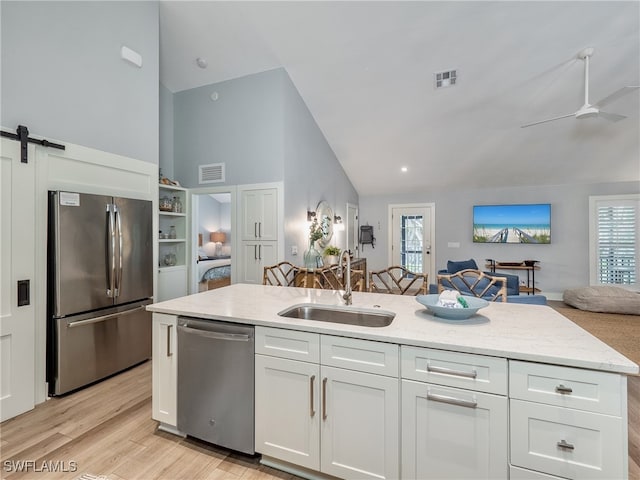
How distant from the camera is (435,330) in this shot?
4.77 feet

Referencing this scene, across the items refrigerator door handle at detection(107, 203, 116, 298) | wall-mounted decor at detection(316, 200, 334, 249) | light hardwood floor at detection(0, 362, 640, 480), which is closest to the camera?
light hardwood floor at detection(0, 362, 640, 480)

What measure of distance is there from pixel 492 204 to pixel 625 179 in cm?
234

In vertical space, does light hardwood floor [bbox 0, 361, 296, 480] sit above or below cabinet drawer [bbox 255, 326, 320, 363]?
below

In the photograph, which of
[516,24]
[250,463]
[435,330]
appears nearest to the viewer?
[435,330]

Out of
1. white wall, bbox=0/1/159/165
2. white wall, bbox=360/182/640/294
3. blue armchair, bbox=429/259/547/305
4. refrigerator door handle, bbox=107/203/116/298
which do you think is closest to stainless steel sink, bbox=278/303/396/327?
blue armchair, bbox=429/259/547/305

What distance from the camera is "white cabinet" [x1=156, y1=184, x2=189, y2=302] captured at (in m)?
4.15

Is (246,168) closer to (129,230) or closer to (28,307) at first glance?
(129,230)

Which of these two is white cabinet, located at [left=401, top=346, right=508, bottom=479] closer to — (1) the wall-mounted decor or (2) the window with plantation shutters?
(1) the wall-mounted decor

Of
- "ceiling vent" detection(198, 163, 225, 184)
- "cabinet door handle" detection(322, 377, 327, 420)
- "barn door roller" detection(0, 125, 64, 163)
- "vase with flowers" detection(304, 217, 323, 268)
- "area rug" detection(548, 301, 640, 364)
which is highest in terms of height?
"ceiling vent" detection(198, 163, 225, 184)

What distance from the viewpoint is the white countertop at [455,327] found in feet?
3.87

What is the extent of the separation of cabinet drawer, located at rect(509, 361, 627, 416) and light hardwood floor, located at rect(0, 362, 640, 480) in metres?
1.08

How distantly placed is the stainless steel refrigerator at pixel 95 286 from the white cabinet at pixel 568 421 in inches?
123

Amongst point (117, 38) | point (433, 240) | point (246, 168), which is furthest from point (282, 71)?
point (433, 240)

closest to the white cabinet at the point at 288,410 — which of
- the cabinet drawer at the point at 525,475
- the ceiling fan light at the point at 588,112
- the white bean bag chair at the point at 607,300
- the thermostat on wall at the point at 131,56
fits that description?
the cabinet drawer at the point at 525,475
